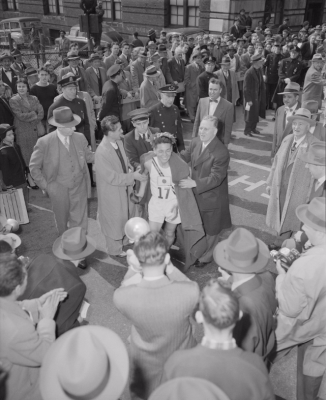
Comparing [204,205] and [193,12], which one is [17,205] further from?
[193,12]

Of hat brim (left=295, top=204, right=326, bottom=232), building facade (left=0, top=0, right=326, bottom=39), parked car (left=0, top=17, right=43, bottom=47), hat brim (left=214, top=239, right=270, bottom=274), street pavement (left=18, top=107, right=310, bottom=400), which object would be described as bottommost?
street pavement (left=18, top=107, right=310, bottom=400)

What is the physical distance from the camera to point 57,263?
9.61 feet

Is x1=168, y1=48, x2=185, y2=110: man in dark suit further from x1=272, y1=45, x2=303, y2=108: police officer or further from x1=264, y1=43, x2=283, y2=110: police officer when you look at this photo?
x1=272, y1=45, x2=303, y2=108: police officer

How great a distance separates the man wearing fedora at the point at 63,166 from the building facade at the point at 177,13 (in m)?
18.8

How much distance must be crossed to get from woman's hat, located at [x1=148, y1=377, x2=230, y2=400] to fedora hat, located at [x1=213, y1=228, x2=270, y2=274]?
1.10 meters

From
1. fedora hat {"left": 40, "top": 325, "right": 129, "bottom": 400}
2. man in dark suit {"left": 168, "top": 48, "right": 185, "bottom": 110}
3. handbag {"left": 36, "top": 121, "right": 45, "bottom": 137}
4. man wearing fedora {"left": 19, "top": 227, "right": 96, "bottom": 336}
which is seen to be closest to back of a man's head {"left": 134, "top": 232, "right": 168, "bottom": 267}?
fedora hat {"left": 40, "top": 325, "right": 129, "bottom": 400}

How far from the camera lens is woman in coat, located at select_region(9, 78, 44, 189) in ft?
23.1

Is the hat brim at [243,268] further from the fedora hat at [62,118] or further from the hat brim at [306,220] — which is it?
the fedora hat at [62,118]

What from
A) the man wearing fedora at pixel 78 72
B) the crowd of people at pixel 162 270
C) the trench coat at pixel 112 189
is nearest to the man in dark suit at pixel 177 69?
the man wearing fedora at pixel 78 72

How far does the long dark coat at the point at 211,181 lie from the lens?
Answer: 4.63 meters

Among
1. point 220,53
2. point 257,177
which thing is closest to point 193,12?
point 220,53

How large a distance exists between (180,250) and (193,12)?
2115 centimetres

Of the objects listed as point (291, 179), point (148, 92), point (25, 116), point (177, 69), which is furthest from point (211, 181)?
point (177, 69)

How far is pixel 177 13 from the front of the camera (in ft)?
76.8
